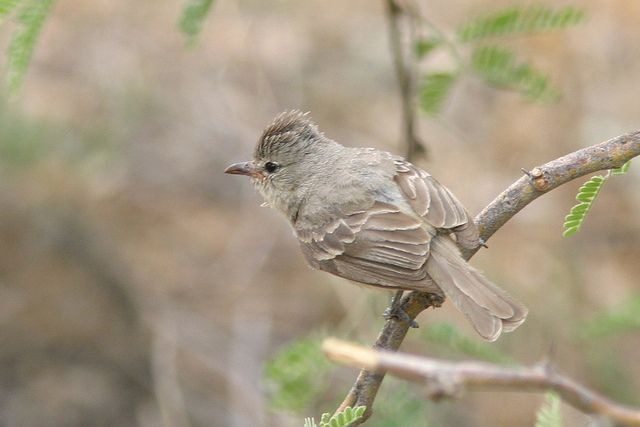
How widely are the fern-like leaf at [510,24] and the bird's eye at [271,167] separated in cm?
A: 119

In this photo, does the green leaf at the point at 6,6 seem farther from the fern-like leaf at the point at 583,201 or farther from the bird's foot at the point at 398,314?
the fern-like leaf at the point at 583,201

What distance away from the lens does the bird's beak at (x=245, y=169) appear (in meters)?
4.82

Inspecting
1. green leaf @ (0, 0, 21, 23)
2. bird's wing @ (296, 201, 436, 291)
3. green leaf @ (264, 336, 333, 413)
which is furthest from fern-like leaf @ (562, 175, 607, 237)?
green leaf @ (0, 0, 21, 23)

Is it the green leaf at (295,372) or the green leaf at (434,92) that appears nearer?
the green leaf at (295,372)

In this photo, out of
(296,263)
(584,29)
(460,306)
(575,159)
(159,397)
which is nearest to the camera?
(575,159)

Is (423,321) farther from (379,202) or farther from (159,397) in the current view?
(379,202)

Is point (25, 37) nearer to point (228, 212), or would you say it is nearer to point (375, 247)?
point (375, 247)

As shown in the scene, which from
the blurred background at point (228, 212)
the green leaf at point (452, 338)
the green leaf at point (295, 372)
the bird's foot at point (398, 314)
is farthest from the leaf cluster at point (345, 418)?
the blurred background at point (228, 212)

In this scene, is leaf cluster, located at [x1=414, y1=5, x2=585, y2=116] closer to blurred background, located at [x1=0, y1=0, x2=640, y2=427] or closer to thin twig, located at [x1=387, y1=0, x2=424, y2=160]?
thin twig, located at [x1=387, y1=0, x2=424, y2=160]

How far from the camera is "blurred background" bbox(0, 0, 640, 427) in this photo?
7.63 m

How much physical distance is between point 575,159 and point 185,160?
23.3 ft

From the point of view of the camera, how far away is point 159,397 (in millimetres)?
7316

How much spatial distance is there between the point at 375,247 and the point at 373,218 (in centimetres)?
19

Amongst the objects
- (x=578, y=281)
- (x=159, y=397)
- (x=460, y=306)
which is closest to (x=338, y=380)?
(x=159, y=397)
